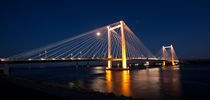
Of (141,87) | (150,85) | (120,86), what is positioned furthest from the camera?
(150,85)

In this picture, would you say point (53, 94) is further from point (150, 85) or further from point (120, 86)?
point (150, 85)

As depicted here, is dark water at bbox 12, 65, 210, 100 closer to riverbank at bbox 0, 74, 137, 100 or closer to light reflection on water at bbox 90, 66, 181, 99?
light reflection on water at bbox 90, 66, 181, 99

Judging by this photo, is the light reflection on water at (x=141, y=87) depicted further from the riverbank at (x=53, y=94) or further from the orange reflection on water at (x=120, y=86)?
the riverbank at (x=53, y=94)

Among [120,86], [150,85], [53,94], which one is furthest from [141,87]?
[53,94]

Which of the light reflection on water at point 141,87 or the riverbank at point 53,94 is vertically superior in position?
the riverbank at point 53,94

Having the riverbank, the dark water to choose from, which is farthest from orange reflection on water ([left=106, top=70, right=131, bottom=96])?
the riverbank

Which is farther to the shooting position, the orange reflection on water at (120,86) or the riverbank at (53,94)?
the orange reflection on water at (120,86)

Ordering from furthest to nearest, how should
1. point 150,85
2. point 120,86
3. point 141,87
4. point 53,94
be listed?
point 150,85 → point 120,86 → point 141,87 → point 53,94

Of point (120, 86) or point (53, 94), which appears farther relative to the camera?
point (120, 86)

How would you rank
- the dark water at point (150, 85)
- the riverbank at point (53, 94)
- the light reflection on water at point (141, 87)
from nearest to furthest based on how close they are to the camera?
the riverbank at point (53, 94)
the dark water at point (150, 85)
the light reflection on water at point (141, 87)

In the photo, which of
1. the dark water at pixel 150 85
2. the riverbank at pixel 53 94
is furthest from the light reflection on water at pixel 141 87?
the riverbank at pixel 53 94

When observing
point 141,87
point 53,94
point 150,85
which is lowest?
point 150,85

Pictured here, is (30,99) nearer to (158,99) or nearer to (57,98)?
(57,98)

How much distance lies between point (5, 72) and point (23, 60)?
3.66 meters
